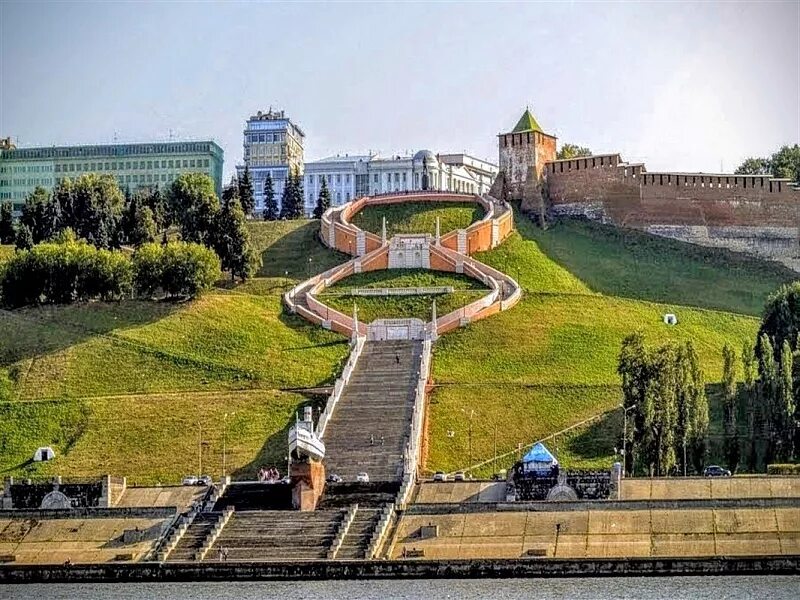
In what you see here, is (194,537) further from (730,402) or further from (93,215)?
(93,215)

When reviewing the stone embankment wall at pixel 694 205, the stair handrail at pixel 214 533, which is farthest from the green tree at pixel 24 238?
the stair handrail at pixel 214 533

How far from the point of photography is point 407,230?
98.2 meters

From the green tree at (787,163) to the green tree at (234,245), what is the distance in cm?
3467

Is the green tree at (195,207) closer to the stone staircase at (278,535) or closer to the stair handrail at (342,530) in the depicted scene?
the stone staircase at (278,535)

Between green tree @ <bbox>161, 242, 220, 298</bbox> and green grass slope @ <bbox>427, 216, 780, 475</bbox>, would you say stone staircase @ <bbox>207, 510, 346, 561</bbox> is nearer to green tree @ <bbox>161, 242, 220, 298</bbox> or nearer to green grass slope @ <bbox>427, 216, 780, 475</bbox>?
green grass slope @ <bbox>427, 216, 780, 475</bbox>

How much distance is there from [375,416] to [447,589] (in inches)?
780

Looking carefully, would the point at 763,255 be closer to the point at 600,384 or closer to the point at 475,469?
the point at 600,384

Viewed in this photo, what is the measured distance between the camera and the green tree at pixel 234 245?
305 feet

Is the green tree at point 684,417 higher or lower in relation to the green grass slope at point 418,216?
lower

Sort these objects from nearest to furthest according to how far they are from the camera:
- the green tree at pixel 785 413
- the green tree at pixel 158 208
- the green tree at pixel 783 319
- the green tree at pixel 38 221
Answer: the green tree at pixel 785 413 < the green tree at pixel 783 319 < the green tree at pixel 38 221 < the green tree at pixel 158 208

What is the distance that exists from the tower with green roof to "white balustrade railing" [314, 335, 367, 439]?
26.9 meters

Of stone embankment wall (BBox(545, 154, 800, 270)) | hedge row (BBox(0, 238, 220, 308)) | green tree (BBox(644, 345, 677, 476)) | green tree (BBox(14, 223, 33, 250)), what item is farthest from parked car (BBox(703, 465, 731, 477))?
green tree (BBox(14, 223, 33, 250))

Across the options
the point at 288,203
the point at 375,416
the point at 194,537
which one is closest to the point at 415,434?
the point at 375,416

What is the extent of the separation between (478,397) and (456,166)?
79128 mm
